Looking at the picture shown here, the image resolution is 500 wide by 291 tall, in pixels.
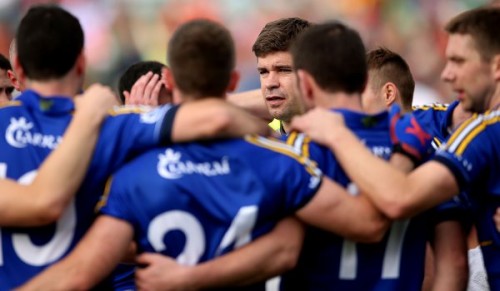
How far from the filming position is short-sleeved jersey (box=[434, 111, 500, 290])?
13.3 ft

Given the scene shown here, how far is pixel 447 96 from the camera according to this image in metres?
12.2

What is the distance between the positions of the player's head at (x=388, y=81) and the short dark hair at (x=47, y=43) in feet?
7.40

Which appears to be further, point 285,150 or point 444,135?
point 444,135

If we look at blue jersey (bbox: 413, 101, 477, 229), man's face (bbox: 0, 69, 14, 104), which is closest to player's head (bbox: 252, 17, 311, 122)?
blue jersey (bbox: 413, 101, 477, 229)

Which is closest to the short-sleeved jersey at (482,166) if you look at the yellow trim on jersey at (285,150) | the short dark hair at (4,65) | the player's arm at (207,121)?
the yellow trim on jersey at (285,150)

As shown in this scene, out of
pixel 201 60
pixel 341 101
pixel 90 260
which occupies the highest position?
pixel 201 60

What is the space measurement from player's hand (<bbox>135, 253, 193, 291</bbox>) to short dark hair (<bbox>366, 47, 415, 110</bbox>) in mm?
2414

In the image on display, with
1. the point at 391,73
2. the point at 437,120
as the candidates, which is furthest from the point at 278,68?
the point at 437,120

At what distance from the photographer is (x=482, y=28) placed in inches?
174

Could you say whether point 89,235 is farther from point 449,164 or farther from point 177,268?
point 449,164

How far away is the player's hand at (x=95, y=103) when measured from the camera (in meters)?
3.77

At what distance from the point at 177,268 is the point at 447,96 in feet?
29.7

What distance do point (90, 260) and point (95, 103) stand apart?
0.66 metres

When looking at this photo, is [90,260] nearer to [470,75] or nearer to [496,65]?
[470,75]
